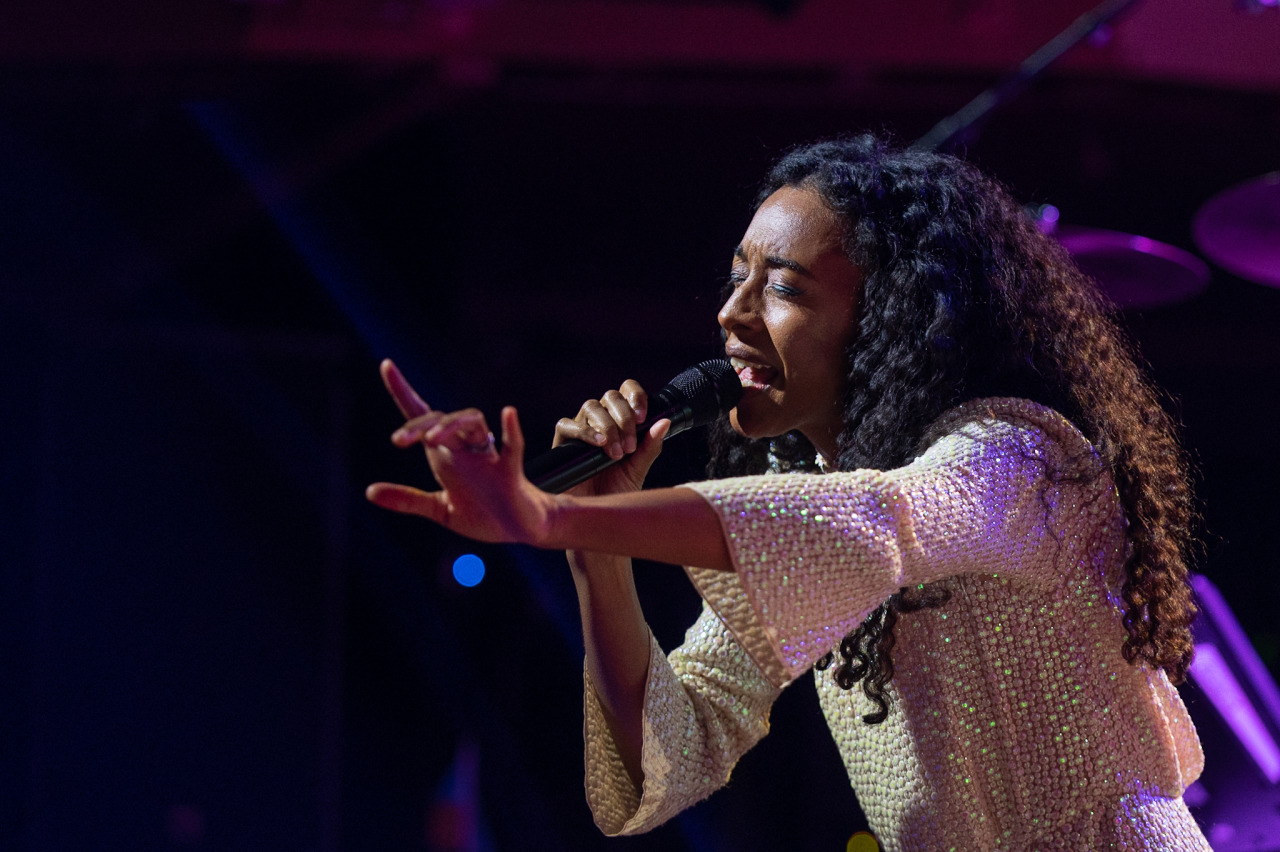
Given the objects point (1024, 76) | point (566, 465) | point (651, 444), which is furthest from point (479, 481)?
point (1024, 76)

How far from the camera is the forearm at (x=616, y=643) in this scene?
1.43m

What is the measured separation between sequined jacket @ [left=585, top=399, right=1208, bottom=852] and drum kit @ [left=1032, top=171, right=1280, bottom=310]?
1650 millimetres

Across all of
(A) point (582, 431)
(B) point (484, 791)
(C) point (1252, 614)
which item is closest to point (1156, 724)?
(A) point (582, 431)

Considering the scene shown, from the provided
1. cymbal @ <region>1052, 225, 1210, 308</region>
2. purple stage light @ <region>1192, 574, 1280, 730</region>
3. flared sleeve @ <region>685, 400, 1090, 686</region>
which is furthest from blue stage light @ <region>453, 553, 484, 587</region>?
flared sleeve @ <region>685, 400, 1090, 686</region>

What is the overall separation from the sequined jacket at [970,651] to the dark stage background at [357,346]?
2.27 meters

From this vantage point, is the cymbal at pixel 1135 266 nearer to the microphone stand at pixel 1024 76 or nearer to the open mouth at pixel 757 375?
the microphone stand at pixel 1024 76

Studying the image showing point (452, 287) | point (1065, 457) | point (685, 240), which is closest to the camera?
point (1065, 457)

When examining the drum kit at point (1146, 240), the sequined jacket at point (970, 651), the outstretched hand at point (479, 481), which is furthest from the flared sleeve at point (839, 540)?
the drum kit at point (1146, 240)

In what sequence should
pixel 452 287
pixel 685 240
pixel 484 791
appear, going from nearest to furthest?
pixel 484 791 < pixel 452 287 < pixel 685 240

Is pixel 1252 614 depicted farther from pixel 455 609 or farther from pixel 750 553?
pixel 750 553

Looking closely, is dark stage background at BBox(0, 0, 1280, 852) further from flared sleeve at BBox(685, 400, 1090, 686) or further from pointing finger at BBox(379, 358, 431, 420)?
pointing finger at BBox(379, 358, 431, 420)

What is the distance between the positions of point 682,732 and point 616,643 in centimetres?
15

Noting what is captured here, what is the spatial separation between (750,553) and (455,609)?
9.77ft

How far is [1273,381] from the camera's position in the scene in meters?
4.50
